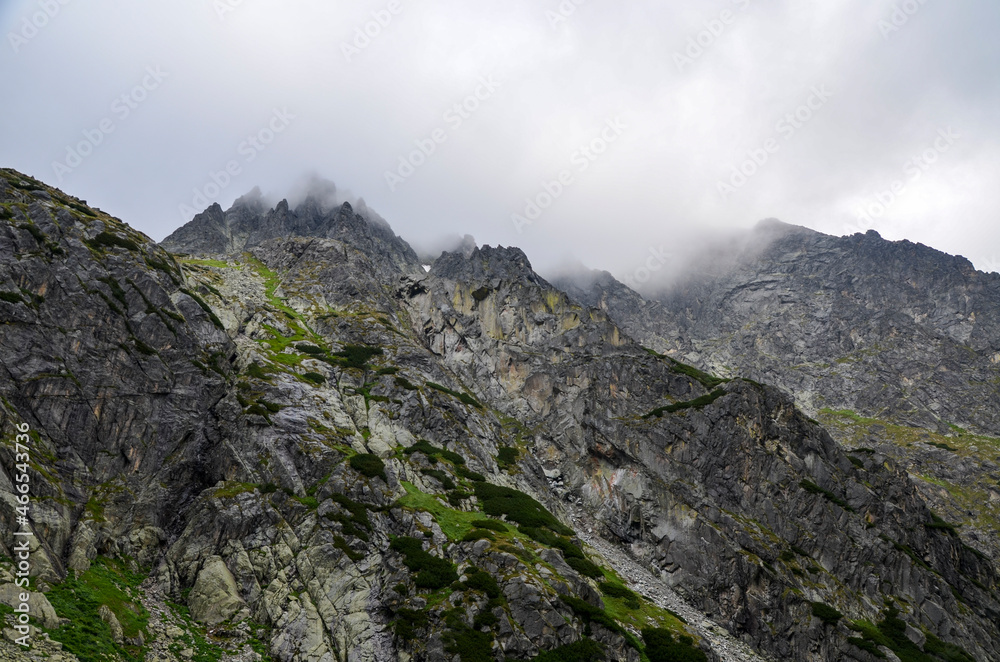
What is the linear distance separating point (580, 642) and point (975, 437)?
537 feet

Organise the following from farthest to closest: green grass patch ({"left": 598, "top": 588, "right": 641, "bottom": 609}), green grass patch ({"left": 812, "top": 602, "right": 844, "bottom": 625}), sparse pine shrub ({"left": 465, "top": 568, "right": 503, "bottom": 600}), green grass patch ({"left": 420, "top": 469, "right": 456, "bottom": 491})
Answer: green grass patch ({"left": 420, "top": 469, "right": 456, "bottom": 491}), green grass patch ({"left": 812, "top": 602, "right": 844, "bottom": 625}), green grass patch ({"left": 598, "top": 588, "right": 641, "bottom": 609}), sparse pine shrub ({"left": 465, "top": 568, "right": 503, "bottom": 600})

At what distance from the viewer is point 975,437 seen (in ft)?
461

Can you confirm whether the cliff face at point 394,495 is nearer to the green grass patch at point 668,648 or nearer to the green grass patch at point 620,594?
the green grass patch at point 620,594

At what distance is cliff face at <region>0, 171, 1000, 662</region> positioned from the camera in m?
34.4

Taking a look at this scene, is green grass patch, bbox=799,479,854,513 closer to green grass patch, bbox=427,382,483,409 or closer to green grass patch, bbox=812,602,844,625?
green grass patch, bbox=812,602,844,625

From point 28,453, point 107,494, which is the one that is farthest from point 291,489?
point 28,453

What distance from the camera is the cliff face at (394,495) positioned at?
34406 mm

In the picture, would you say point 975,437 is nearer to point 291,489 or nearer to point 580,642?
point 580,642

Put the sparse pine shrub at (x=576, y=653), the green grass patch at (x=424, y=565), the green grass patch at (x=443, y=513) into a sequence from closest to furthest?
the sparse pine shrub at (x=576, y=653), the green grass patch at (x=424, y=565), the green grass patch at (x=443, y=513)

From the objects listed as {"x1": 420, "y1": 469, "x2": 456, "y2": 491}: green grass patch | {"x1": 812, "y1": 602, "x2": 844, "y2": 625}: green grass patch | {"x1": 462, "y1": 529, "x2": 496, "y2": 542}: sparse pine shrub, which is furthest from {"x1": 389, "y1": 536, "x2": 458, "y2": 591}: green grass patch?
{"x1": 812, "y1": 602, "x2": 844, "y2": 625}: green grass patch

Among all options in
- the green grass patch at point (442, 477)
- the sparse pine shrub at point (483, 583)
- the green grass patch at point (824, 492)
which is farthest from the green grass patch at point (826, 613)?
the green grass patch at point (442, 477)

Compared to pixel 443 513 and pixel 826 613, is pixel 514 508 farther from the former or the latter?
pixel 826 613

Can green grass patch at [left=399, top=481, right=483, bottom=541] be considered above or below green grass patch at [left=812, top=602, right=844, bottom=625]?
below

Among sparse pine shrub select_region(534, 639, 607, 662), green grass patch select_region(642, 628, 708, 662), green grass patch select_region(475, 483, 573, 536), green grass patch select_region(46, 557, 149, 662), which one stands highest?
green grass patch select_region(475, 483, 573, 536)
